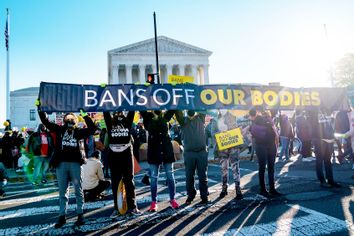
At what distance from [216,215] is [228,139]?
1975 millimetres

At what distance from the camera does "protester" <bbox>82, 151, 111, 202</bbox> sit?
6.73 m

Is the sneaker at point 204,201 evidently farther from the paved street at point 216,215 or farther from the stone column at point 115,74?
the stone column at point 115,74

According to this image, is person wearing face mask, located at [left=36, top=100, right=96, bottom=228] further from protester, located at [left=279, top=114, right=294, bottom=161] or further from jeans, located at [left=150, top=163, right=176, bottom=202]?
protester, located at [left=279, top=114, right=294, bottom=161]

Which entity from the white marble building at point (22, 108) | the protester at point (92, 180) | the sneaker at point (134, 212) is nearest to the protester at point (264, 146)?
the sneaker at point (134, 212)

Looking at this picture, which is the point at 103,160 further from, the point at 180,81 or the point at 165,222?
the point at 165,222

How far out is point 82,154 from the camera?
5172 millimetres

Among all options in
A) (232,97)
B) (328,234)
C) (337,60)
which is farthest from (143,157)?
(337,60)

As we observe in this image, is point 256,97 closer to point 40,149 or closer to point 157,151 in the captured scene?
point 157,151

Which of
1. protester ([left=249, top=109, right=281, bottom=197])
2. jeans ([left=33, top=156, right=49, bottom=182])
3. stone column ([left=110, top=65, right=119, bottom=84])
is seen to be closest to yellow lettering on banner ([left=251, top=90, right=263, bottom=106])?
protester ([left=249, top=109, right=281, bottom=197])

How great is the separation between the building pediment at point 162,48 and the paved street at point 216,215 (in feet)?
213

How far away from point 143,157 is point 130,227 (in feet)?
32.1

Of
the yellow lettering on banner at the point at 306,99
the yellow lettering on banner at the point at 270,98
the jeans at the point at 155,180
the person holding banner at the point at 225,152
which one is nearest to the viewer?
the jeans at the point at 155,180

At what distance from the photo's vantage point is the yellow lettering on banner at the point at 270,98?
6953mm

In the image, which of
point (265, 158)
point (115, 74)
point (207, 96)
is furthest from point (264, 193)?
point (115, 74)
